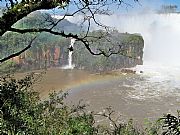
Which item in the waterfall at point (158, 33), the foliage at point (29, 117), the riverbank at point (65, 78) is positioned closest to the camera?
the foliage at point (29, 117)

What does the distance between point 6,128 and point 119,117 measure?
1651 centimetres

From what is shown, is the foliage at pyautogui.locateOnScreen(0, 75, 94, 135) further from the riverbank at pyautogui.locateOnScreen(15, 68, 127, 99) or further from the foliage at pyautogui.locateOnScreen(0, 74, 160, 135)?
the riverbank at pyautogui.locateOnScreen(15, 68, 127, 99)

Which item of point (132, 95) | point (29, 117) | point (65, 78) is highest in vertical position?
point (29, 117)

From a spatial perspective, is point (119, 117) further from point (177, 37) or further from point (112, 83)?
point (177, 37)

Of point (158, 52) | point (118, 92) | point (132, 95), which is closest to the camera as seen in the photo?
point (132, 95)

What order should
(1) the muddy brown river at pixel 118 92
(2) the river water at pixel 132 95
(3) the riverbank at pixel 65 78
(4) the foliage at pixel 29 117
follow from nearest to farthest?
(4) the foliage at pixel 29 117 → (2) the river water at pixel 132 95 → (1) the muddy brown river at pixel 118 92 → (3) the riverbank at pixel 65 78

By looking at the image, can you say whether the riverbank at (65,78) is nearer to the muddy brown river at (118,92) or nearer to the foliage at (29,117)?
the muddy brown river at (118,92)

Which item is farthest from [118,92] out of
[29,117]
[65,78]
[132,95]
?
[29,117]

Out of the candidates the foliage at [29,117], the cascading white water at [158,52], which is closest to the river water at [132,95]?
the cascading white water at [158,52]

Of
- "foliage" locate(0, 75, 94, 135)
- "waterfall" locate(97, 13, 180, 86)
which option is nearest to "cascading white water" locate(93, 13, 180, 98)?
"waterfall" locate(97, 13, 180, 86)

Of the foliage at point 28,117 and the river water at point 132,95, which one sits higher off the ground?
the foliage at point 28,117

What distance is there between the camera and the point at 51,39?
2008 inches

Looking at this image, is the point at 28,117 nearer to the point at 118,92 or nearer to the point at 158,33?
the point at 118,92

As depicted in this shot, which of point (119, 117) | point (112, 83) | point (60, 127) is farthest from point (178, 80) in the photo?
point (60, 127)
